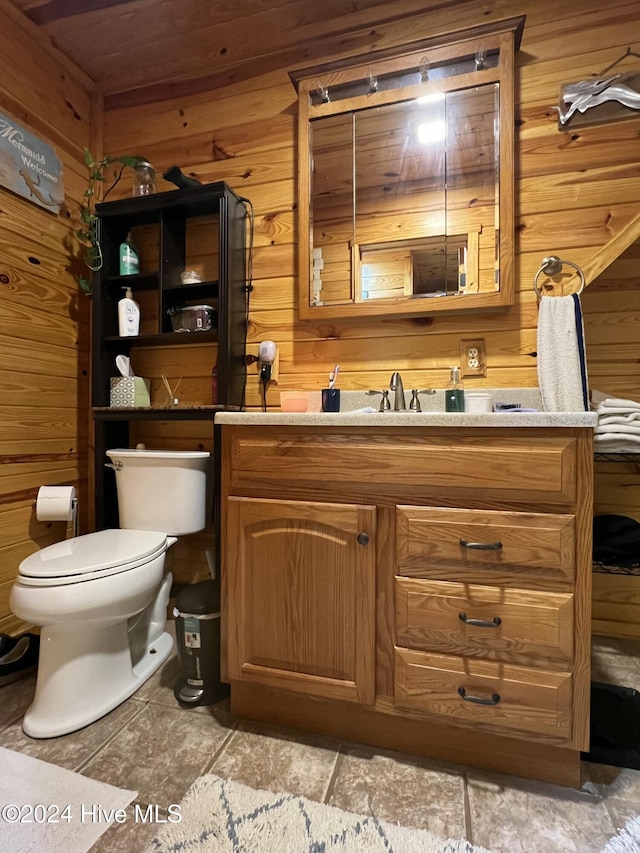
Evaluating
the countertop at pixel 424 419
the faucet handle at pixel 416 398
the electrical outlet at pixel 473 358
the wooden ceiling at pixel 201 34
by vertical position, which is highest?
the wooden ceiling at pixel 201 34

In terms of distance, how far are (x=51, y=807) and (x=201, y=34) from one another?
2583mm

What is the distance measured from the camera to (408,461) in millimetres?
1002

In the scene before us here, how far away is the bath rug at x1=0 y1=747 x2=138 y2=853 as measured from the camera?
83cm

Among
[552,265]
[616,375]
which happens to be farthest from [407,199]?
[616,375]

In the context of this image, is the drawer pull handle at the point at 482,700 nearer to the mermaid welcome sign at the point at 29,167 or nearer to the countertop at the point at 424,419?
the countertop at the point at 424,419

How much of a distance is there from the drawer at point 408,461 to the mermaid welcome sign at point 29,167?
1.36 m

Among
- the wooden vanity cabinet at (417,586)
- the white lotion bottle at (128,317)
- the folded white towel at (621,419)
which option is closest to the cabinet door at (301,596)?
the wooden vanity cabinet at (417,586)

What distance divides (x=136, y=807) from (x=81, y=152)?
2.43 metres

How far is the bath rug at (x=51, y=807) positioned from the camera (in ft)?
2.71

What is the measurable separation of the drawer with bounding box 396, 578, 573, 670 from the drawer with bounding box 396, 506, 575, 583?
0.04 m

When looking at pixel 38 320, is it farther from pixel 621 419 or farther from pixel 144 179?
pixel 621 419

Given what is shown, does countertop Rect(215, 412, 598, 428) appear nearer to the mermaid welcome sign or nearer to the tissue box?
the tissue box

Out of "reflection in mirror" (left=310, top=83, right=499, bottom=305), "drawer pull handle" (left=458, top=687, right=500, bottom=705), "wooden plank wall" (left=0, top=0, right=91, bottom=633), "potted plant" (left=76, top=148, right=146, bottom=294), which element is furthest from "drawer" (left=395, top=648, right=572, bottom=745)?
"potted plant" (left=76, top=148, right=146, bottom=294)

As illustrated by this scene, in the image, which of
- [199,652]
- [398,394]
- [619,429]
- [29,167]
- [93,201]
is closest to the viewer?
[619,429]
